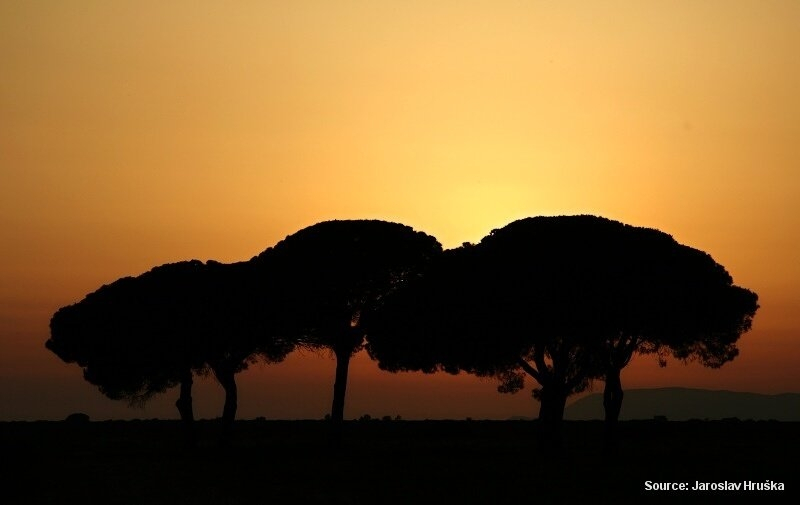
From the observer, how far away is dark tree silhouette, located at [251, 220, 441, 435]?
241 feet

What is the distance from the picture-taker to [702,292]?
63.3 m

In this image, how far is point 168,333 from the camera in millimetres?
74688

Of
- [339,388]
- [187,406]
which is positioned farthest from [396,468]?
[187,406]

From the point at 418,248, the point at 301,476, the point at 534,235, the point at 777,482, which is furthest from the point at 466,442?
the point at 777,482

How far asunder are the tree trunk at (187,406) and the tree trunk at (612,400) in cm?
2511

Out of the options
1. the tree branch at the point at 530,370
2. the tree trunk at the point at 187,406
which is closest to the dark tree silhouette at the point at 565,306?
the tree branch at the point at 530,370

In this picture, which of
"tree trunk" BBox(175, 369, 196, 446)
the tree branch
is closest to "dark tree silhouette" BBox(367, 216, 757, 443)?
the tree branch

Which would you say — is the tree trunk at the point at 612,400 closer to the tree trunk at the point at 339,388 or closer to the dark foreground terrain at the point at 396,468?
the dark foreground terrain at the point at 396,468

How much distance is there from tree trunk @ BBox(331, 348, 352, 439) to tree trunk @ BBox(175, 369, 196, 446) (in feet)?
27.9

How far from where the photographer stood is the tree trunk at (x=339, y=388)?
72.2 m

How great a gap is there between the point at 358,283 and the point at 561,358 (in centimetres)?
1380

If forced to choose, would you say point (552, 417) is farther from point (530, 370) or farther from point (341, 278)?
point (341, 278)

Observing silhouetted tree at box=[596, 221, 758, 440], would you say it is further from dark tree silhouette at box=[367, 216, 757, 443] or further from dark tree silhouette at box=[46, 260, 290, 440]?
dark tree silhouette at box=[46, 260, 290, 440]

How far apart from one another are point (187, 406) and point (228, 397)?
99.6 inches
